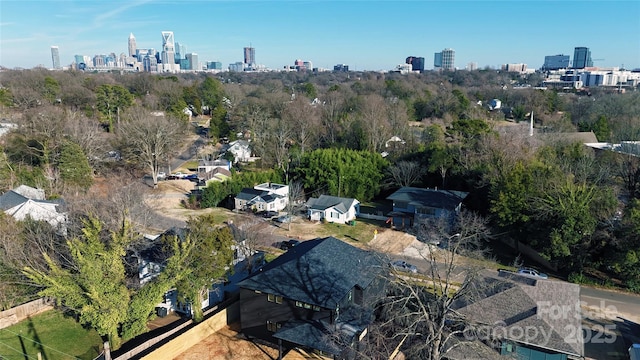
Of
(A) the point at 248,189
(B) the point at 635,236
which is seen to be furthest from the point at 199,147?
(B) the point at 635,236

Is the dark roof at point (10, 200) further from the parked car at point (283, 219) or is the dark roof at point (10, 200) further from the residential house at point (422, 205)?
the residential house at point (422, 205)

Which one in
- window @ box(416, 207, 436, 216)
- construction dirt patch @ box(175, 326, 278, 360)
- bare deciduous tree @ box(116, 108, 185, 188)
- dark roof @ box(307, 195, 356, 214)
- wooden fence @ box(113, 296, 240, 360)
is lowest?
construction dirt patch @ box(175, 326, 278, 360)

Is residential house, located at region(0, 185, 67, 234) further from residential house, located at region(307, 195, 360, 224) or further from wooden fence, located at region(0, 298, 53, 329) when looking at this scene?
residential house, located at region(307, 195, 360, 224)

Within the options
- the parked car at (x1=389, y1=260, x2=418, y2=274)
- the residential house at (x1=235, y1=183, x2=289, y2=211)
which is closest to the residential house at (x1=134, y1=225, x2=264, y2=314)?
the parked car at (x1=389, y1=260, x2=418, y2=274)

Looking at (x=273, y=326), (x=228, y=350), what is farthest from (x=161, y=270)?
(x=273, y=326)

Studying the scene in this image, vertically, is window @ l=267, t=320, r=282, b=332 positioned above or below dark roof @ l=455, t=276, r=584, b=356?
below

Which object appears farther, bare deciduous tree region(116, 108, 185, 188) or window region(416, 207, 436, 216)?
bare deciduous tree region(116, 108, 185, 188)

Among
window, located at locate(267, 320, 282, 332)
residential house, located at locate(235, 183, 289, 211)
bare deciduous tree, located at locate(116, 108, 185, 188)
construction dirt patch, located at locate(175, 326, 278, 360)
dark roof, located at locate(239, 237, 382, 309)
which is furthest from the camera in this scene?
bare deciduous tree, located at locate(116, 108, 185, 188)

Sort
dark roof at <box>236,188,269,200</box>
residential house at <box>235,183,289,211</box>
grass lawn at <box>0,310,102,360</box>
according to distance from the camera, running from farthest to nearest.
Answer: dark roof at <box>236,188,269,200</box>, residential house at <box>235,183,289,211</box>, grass lawn at <box>0,310,102,360</box>
